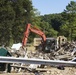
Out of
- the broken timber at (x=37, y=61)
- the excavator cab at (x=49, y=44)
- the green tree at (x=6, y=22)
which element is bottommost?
the broken timber at (x=37, y=61)

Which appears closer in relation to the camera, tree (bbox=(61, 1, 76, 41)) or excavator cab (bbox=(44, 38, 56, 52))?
excavator cab (bbox=(44, 38, 56, 52))

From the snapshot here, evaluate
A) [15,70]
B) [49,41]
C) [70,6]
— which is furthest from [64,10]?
[15,70]

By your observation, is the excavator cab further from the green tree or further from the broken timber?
the broken timber

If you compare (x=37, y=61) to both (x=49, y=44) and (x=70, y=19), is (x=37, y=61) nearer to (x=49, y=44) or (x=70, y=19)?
(x=49, y=44)

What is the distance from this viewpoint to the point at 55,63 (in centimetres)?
601

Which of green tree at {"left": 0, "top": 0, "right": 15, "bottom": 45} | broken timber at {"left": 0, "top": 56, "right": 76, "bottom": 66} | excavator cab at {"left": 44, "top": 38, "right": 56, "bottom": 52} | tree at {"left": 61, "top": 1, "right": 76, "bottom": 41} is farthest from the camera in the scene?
tree at {"left": 61, "top": 1, "right": 76, "bottom": 41}

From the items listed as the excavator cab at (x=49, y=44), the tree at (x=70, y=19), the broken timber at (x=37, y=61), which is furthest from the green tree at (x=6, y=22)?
the broken timber at (x=37, y=61)

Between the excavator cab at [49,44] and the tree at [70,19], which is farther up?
the tree at [70,19]

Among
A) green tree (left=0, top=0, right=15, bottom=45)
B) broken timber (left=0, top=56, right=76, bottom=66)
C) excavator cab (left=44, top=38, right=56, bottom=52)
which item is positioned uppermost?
green tree (left=0, top=0, right=15, bottom=45)

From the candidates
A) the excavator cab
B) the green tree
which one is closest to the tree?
the green tree

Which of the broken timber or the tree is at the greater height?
the tree

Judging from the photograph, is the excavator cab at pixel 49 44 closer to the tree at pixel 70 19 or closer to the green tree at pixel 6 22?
the green tree at pixel 6 22

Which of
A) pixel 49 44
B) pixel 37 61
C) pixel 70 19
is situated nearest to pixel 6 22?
pixel 49 44

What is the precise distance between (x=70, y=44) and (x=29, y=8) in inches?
1041
